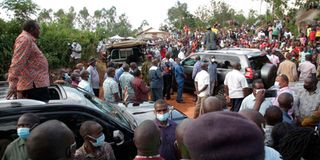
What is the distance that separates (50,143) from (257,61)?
922cm

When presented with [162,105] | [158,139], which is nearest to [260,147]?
[158,139]

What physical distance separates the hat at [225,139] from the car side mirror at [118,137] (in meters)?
3.00

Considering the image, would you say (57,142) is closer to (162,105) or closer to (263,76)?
(162,105)

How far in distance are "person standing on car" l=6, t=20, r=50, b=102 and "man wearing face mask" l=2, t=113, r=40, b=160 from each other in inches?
49.3

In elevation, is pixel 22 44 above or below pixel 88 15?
below

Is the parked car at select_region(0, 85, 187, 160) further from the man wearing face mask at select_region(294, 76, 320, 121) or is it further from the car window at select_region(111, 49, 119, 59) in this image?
the car window at select_region(111, 49, 119, 59)

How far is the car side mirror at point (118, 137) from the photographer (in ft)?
13.8

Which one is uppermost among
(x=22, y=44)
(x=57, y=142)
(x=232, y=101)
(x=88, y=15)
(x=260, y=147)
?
(x=88, y=15)

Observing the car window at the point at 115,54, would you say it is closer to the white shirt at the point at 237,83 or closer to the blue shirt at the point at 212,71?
the blue shirt at the point at 212,71

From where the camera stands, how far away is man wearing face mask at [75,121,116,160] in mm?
3619

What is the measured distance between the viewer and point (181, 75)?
11.9 m

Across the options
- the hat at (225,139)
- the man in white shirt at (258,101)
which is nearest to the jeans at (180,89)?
the man in white shirt at (258,101)

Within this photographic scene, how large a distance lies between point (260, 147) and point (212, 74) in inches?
378

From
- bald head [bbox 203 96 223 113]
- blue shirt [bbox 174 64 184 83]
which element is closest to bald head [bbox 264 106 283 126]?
bald head [bbox 203 96 223 113]
